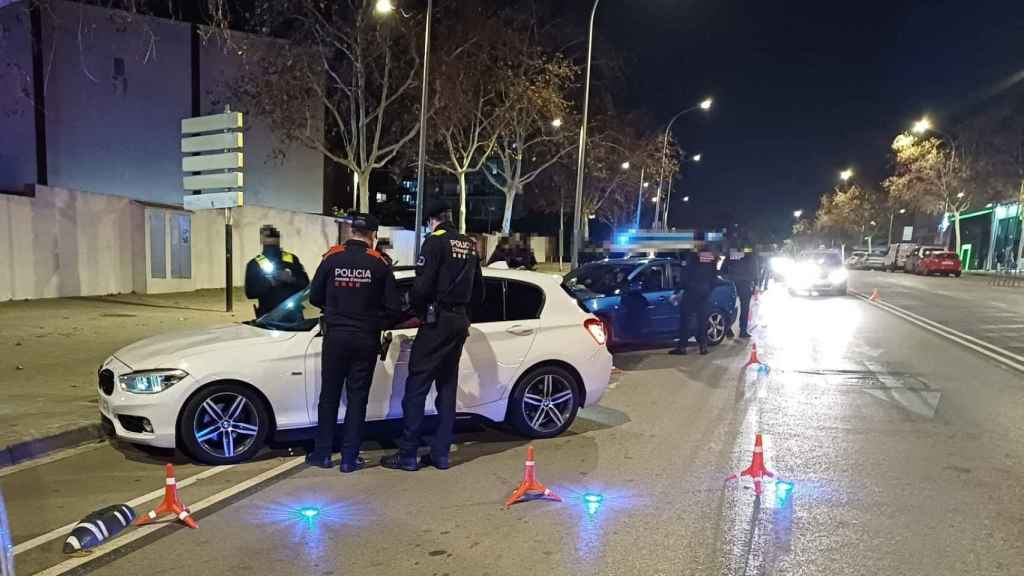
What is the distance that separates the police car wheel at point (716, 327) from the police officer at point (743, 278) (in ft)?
3.84

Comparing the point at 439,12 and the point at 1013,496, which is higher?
the point at 439,12

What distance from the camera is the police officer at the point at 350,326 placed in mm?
5152

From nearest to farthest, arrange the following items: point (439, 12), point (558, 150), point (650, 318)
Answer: point (650, 318) < point (439, 12) < point (558, 150)

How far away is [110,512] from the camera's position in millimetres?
4242

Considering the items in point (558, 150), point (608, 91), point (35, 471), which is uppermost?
point (608, 91)

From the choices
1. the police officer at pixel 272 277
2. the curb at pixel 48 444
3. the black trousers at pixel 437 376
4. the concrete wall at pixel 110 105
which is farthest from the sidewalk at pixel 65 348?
the concrete wall at pixel 110 105

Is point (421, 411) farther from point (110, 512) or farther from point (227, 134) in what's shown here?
point (227, 134)

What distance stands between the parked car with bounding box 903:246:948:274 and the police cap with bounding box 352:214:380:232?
43591mm

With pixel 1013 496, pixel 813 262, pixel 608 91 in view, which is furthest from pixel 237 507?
pixel 608 91

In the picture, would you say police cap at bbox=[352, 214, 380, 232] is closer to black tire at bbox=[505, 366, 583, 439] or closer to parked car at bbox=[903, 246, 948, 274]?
black tire at bbox=[505, 366, 583, 439]

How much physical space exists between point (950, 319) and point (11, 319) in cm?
1877

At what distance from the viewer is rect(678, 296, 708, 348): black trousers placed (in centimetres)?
1109

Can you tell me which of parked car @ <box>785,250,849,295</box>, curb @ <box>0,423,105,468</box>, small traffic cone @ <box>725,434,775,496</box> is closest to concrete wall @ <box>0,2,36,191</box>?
curb @ <box>0,423,105,468</box>

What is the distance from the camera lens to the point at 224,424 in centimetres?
543
